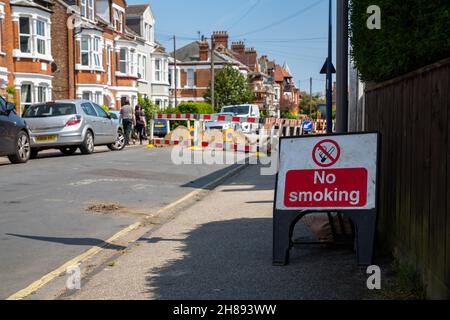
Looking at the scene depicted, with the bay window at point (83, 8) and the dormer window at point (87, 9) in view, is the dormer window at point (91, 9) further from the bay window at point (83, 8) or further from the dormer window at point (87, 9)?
the bay window at point (83, 8)

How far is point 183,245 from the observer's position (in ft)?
23.0

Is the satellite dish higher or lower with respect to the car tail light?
higher

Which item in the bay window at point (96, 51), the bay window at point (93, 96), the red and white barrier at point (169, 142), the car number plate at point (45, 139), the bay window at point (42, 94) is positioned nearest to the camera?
the car number plate at point (45, 139)

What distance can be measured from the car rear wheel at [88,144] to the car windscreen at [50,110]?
35.4 inches

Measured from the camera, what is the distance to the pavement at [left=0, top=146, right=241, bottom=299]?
655 cm

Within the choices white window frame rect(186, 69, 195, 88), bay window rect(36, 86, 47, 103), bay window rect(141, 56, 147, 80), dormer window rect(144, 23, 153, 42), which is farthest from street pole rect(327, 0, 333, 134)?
white window frame rect(186, 69, 195, 88)

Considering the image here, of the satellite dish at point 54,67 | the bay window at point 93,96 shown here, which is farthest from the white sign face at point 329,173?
the bay window at point 93,96

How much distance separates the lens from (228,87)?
7288cm

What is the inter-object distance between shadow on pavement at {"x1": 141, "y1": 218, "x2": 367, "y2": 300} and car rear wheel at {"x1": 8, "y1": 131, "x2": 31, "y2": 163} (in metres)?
10.3

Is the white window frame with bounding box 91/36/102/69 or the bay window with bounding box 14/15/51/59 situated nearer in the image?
the bay window with bounding box 14/15/51/59

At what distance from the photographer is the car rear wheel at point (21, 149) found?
16.2 m

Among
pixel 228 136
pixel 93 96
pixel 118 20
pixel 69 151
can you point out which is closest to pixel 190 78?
pixel 118 20

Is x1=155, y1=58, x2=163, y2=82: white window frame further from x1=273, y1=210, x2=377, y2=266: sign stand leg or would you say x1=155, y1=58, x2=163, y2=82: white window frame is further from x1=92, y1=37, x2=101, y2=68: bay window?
x1=273, y1=210, x2=377, y2=266: sign stand leg
